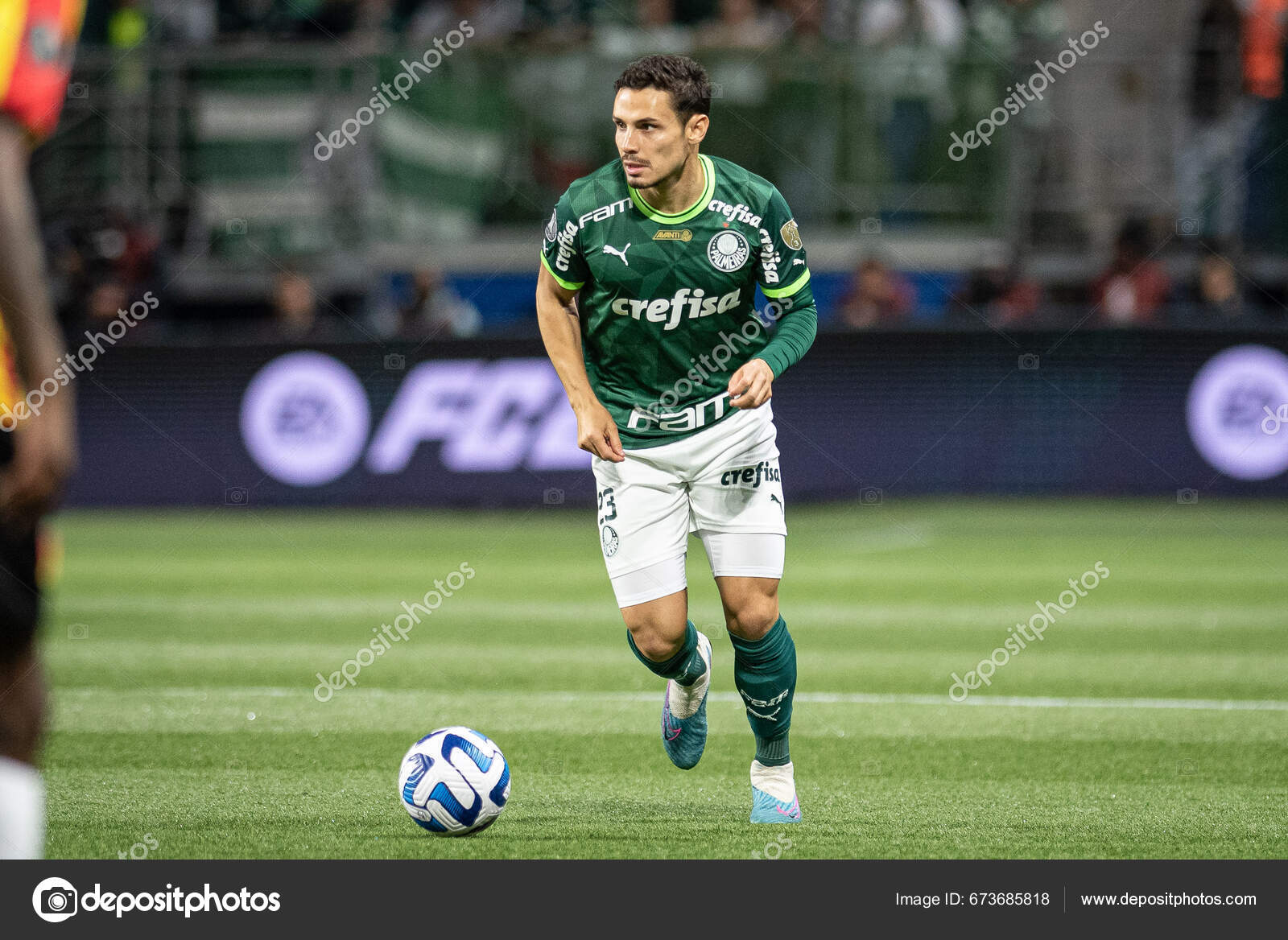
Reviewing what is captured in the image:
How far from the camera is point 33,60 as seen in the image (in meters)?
2.88

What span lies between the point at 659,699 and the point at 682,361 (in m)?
2.68

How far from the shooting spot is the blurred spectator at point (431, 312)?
53.9 feet

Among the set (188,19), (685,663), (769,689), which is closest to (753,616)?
(769,689)

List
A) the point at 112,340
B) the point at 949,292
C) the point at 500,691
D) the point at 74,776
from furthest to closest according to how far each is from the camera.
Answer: the point at 949,292 → the point at 112,340 → the point at 500,691 → the point at 74,776

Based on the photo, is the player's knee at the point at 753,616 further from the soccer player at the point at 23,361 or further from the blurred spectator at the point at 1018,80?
the blurred spectator at the point at 1018,80

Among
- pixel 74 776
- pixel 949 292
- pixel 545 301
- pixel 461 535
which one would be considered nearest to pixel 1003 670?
pixel 545 301

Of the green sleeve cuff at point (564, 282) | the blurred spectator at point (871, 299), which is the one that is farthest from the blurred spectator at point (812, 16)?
the green sleeve cuff at point (564, 282)

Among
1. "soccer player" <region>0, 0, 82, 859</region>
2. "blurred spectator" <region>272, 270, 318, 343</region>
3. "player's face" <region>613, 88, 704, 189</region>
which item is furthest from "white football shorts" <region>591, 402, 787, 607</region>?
"blurred spectator" <region>272, 270, 318, 343</region>

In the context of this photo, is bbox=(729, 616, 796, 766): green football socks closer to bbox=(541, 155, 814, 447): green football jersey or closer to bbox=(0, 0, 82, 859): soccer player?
bbox=(541, 155, 814, 447): green football jersey

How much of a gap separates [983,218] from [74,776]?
48.6 feet

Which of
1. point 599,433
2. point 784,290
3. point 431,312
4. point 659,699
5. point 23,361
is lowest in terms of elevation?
point 431,312

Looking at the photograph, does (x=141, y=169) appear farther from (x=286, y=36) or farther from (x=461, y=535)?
(x=461, y=535)

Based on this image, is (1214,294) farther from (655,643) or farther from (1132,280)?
(655,643)

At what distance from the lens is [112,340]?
16.4 m
